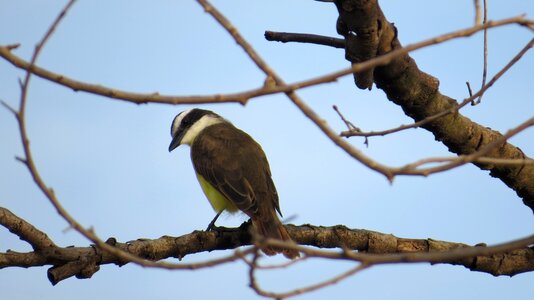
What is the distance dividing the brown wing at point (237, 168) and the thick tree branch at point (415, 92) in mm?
1494

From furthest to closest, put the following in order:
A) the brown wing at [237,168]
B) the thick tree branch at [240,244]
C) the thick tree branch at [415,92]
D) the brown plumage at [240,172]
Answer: the brown wing at [237,168]
the brown plumage at [240,172]
the thick tree branch at [240,244]
the thick tree branch at [415,92]

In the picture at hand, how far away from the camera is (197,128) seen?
24.3ft

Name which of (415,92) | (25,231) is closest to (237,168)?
(415,92)

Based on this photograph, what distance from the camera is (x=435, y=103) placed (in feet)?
15.7

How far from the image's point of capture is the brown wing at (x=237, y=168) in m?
5.85

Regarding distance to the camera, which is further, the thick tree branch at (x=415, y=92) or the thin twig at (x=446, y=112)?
the thick tree branch at (x=415, y=92)

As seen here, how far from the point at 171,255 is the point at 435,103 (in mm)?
1806

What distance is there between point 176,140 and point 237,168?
1.44m

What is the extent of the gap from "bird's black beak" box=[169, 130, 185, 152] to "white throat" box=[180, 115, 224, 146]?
0.13 feet

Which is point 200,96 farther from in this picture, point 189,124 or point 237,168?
point 189,124

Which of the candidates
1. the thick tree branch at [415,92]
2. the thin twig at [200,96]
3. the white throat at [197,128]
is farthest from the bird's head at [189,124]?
the thin twig at [200,96]

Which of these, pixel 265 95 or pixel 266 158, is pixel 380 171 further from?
pixel 266 158

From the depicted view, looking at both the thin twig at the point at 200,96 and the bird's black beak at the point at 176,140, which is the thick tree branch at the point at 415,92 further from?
the bird's black beak at the point at 176,140

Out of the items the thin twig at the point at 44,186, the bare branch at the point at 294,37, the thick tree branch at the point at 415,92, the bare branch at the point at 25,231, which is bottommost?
the thin twig at the point at 44,186
